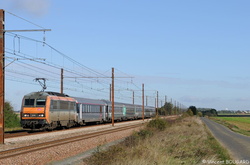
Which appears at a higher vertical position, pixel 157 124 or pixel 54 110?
pixel 54 110

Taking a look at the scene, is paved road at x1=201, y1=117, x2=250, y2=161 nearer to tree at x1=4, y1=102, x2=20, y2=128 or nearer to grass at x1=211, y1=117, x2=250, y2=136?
grass at x1=211, y1=117, x2=250, y2=136

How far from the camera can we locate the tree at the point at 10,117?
153 feet

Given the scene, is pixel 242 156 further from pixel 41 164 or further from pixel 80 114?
pixel 80 114

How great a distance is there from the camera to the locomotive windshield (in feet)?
106

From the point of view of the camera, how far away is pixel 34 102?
1283 inches

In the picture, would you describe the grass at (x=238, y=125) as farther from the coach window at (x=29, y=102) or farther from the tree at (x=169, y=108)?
the tree at (x=169, y=108)

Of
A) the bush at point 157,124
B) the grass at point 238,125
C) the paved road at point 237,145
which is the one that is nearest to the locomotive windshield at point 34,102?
the bush at point 157,124

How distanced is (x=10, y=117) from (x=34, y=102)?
16137 mm

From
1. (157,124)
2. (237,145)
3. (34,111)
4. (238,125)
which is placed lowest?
(238,125)

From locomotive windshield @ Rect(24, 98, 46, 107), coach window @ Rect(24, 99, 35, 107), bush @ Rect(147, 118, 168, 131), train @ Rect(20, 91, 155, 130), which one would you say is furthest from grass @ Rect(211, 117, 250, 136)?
coach window @ Rect(24, 99, 35, 107)

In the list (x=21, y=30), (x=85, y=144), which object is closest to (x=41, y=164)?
(x=85, y=144)

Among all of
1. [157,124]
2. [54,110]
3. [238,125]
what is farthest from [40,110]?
[238,125]

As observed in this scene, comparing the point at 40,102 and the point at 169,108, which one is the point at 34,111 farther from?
the point at 169,108

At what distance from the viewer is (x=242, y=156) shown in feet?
55.6
